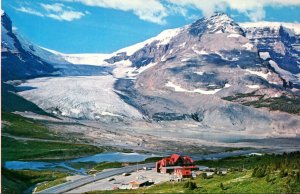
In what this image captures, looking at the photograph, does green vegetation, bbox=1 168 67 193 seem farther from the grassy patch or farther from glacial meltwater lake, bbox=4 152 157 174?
the grassy patch

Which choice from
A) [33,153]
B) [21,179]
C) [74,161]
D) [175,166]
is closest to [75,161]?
[74,161]

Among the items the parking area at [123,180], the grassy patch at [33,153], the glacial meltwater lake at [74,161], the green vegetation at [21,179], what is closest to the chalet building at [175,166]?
the parking area at [123,180]

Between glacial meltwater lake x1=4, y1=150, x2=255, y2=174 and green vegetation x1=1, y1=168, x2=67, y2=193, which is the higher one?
glacial meltwater lake x1=4, y1=150, x2=255, y2=174

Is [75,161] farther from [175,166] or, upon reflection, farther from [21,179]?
[21,179]

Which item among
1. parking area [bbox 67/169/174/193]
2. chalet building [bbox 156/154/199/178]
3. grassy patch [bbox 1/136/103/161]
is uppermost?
grassy patch [bbox 1/136/103/161]

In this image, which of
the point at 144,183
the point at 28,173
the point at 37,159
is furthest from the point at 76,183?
the point at 37,159

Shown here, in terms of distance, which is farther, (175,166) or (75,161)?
(75,161)

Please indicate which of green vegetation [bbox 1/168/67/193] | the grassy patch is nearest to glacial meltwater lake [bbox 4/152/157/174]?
the grassy patch

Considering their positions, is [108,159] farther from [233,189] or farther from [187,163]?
[233,189]
